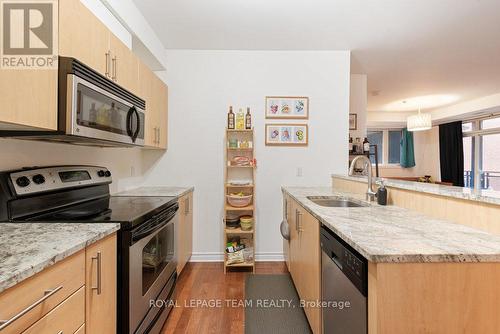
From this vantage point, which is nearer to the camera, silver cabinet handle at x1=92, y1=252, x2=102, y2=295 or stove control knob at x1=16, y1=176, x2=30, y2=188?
silver cabinet handle at x1=92, y1=252, x2=102, y2=295

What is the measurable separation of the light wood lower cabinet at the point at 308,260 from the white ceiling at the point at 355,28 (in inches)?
69.7

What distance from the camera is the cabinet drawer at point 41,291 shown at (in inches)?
25.6

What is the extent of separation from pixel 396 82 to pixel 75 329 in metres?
4.93

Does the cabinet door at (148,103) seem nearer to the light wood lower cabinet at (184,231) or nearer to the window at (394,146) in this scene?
the light wood lower cabinet at (184,231)

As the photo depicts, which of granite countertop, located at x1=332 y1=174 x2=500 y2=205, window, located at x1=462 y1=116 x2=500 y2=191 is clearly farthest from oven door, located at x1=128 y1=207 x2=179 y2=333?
window, located at x1=462 y1=116 x2=500 y2=191

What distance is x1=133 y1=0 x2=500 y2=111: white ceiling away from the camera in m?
2.14

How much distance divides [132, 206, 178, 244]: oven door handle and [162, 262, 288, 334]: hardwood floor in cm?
72

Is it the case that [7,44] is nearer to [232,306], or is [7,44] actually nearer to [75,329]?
[75,329]

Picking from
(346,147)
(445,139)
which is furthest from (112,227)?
(445,139)

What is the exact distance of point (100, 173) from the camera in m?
1.94

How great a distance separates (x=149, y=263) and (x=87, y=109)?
959 mm

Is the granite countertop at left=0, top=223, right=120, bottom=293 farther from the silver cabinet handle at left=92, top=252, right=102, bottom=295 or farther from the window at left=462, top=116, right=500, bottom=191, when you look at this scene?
the window at left=462, top=116, right=500, bottom=191

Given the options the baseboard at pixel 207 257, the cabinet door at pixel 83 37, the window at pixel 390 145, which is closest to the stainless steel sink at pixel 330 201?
the baseboard at pixel 207 257

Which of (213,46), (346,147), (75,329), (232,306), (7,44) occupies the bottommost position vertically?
(232,306)
